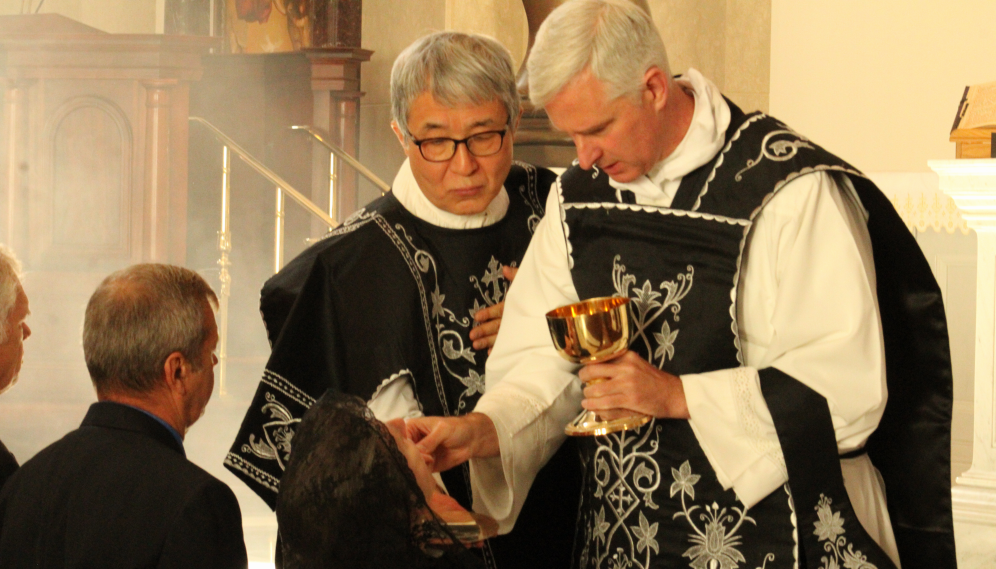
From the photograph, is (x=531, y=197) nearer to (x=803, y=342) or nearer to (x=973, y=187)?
(x=803, y=342)

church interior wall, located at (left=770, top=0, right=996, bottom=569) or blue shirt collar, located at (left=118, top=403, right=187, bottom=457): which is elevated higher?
church interior wall, located at (left=770, top=0, right=996, bottom=569)

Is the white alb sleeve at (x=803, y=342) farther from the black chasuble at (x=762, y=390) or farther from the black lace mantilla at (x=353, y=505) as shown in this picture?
the black lace mantilla at (x=353, y=505)

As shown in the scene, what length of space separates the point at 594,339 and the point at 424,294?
2.10 ft

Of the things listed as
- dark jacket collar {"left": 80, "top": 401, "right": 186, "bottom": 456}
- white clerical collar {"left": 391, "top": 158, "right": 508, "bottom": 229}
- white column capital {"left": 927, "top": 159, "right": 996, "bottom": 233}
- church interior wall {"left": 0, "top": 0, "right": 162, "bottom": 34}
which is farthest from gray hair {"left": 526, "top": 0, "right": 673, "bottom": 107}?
church interior wall {"left": 0, "top": 0, "right": 162, "bottom": 34}

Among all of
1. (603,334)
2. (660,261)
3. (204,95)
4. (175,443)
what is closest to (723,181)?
(660,261)

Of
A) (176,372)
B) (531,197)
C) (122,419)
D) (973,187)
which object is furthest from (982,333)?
(122,419)

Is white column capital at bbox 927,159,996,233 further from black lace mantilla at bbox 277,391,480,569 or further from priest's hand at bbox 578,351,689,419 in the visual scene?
black lace mantilla at bbox 277,391,480,569

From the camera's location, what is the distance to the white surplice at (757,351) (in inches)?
83.8

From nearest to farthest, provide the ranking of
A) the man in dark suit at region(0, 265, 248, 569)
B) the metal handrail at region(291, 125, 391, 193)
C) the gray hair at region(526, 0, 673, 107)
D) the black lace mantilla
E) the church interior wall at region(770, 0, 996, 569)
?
the black lace mantilla
the man in dark suit at region(0, 265, 248, 569)
the gray hair at region(526, 0, 673, 107)
the metal handrail at region(291, 125, 391, 193)
the church interior wall at region(770, 0, 996, 569)

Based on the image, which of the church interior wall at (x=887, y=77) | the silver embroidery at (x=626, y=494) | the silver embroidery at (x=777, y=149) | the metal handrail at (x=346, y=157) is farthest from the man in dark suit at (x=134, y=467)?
the church interior wall at (x=887, y=77)

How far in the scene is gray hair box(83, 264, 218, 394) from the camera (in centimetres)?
209

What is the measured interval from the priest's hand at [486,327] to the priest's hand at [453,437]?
344mm

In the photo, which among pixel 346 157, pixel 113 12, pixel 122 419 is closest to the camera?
pixel 122 419

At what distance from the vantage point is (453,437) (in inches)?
88.3
